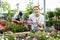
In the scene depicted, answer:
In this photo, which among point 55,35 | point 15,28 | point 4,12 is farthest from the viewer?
point 4,12

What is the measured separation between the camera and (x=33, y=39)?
3.02 meters

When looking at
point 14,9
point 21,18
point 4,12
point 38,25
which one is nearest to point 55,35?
point 38,25

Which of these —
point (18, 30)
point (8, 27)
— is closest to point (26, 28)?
point (18, 30)

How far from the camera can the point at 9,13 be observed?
10508mm

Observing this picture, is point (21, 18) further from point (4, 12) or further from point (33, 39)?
point (33, 39)

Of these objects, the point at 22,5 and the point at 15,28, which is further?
the point at 22,5

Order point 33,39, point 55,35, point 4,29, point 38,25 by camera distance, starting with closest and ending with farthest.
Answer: point 33,39, point 55,35, point 38,25, point 4,29

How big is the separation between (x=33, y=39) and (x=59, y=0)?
25.7 feet

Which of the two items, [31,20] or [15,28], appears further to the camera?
[15,28]

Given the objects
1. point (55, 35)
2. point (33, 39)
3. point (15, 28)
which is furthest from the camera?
point (15, 28)

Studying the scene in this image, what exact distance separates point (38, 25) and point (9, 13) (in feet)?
18.4

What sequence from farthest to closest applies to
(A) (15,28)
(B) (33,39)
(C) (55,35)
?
(A) (15,28)
(C) (55,35)
(B) (33,39)

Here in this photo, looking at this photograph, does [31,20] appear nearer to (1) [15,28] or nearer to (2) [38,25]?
(2) [38,25]

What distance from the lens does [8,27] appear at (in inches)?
225
